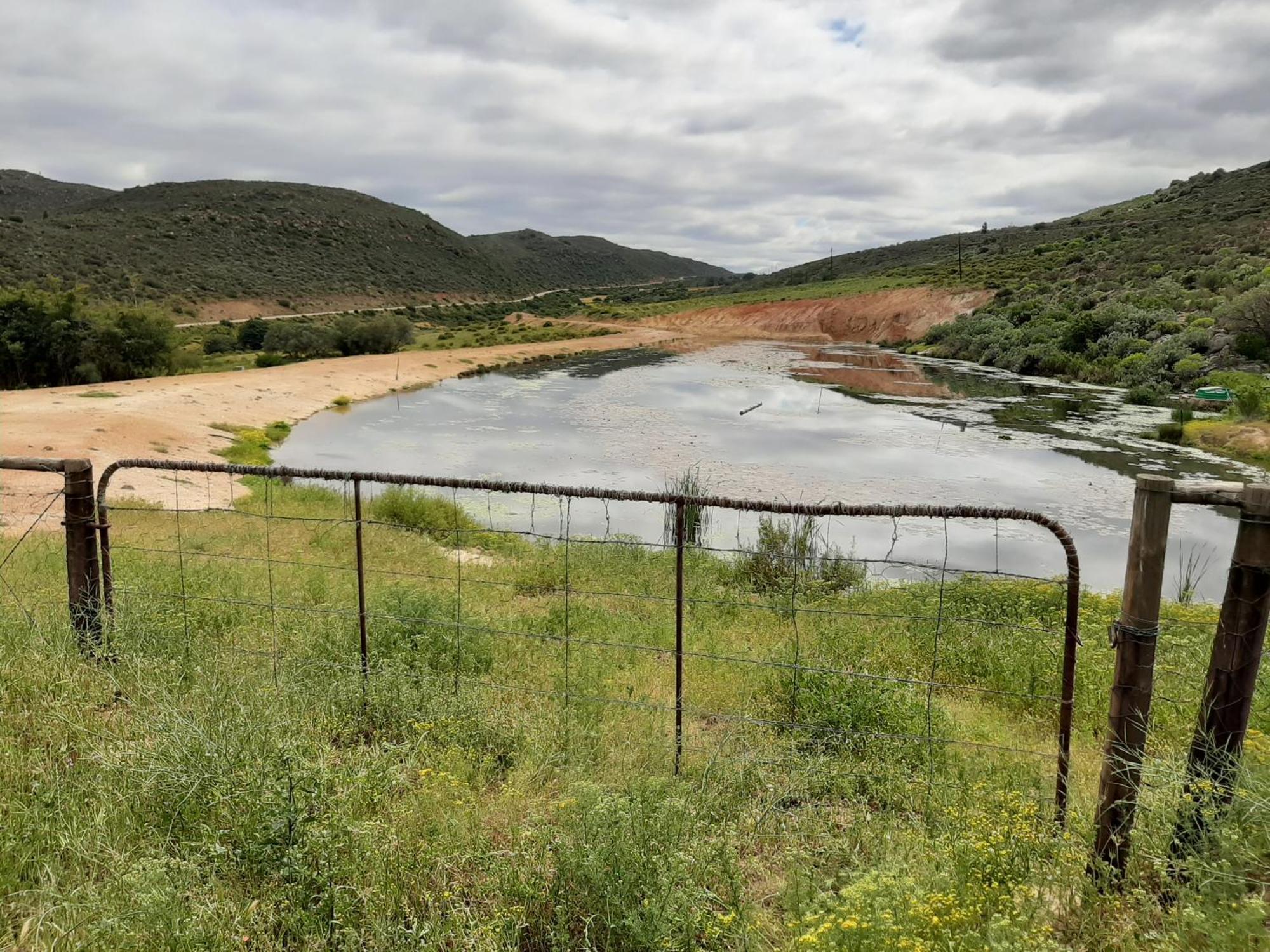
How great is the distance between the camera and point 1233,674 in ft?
10.0

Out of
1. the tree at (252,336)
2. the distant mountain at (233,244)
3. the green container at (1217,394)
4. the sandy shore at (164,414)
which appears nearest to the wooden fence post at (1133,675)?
the sandy shore at (164,414)

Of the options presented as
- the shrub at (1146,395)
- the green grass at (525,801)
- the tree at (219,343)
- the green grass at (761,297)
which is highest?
the green grass at (761,297)

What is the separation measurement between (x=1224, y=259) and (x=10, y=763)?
4840 cm

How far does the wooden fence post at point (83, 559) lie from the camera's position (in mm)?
4980

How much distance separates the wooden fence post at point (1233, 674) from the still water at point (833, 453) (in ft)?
10.8

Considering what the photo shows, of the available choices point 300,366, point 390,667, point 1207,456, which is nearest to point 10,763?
point 390,667

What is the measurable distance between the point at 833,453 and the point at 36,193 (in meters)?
110

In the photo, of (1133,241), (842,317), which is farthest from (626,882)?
(842,317)

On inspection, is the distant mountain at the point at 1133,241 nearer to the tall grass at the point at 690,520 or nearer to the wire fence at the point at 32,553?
the tall grass at the point at 690,520

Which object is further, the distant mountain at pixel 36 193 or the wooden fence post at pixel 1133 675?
the distant mountain at pixel 36 193

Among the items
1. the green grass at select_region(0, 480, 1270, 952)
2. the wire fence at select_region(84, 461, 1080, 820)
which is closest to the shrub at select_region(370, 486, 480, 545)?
the wire fence at select_region(84, 461, 1080, 820)

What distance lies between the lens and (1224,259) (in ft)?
127

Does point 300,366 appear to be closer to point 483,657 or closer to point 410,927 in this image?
point 483,657

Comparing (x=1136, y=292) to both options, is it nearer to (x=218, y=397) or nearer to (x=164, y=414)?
(x=218, y=397)
